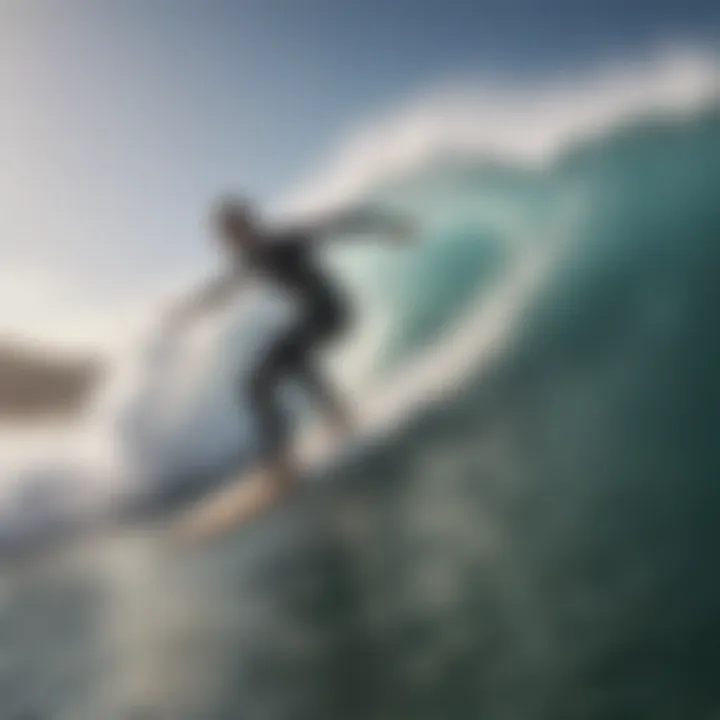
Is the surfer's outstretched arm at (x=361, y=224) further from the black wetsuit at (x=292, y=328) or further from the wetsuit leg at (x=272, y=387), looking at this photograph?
the wetsuit leg at (x=272, y=387)

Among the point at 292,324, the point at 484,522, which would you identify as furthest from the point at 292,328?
the point at 484,522

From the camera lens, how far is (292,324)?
146 cm

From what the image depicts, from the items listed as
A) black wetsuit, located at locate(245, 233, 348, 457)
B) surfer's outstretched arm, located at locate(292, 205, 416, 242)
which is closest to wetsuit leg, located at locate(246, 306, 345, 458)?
black wetsuit, located at locate(245, 233, 348, 457)

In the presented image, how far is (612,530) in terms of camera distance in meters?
1.39

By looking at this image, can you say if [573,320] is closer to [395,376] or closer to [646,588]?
[395,376]

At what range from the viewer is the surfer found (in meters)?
1.43

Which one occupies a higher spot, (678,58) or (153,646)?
(678,58)

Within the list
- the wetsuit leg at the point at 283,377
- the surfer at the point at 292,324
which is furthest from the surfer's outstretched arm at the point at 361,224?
the wetsuit leg at the point at 283,377

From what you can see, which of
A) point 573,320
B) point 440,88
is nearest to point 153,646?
point 573,320

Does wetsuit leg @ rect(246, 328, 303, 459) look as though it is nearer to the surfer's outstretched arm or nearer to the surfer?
the surfer

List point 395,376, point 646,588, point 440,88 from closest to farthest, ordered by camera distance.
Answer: point 646,588
point 395,376
point 440,88

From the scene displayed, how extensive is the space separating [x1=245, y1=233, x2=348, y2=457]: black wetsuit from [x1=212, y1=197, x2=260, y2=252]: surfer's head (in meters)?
0.02

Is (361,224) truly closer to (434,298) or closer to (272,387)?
(434,298)

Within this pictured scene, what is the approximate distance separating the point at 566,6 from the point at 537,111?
17 cm
